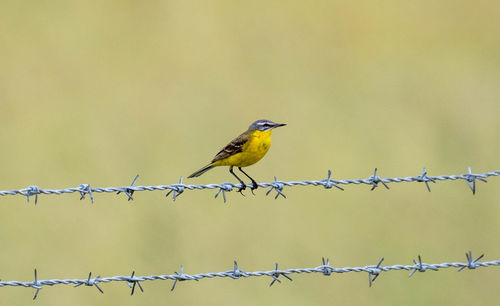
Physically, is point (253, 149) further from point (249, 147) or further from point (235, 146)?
point (235, 146)

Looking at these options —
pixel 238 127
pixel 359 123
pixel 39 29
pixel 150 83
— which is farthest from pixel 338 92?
pixel 39 29

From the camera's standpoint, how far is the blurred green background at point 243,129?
1018 cm

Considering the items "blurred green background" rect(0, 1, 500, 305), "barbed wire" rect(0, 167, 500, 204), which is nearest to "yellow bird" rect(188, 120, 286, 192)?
"barbed wire" rect(0, 167, 500, 204)

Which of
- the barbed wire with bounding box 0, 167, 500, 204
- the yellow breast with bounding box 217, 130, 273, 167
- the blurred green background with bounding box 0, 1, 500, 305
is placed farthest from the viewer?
the blurred green background with bounding box 0, 1, 500, 305

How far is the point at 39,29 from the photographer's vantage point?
1494cm

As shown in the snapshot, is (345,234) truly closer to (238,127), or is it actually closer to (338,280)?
(338,280)

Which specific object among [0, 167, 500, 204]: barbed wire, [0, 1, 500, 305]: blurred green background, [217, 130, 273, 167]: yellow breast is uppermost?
[0, 1, 500, 305]: blurred green background

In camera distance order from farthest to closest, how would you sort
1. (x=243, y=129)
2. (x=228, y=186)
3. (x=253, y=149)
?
(x=243, y=129) → (x=253, y=149) → (x=228, y=186)

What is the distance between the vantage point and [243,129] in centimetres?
1222

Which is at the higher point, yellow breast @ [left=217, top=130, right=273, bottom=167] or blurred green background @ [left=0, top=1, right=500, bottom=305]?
blurred green background @ [left=0, top=1, right=500, bottom=305]

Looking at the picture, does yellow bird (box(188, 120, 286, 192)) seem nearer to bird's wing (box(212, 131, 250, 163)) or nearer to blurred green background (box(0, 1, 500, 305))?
bird's wing (box(212, 131, 250, 163))

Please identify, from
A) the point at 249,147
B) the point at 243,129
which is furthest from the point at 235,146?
the point at 243,129

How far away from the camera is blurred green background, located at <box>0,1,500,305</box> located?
10180 mm

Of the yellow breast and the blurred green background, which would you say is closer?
the yellow breast
